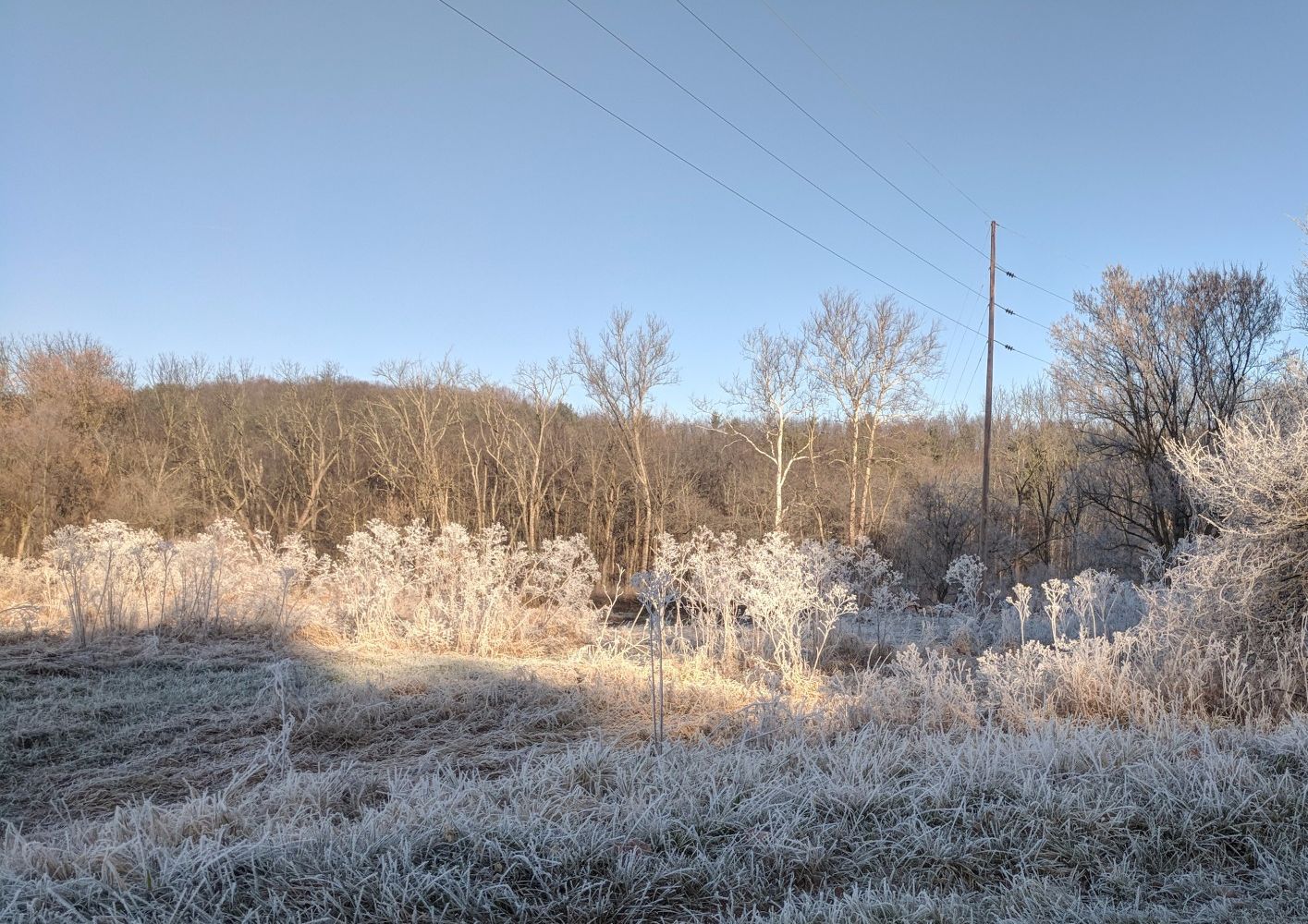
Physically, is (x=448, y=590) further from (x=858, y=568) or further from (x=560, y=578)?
(x=858, y=568)

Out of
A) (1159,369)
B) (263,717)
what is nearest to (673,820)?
(263,717)

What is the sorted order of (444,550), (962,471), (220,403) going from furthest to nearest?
(220,403) < (962,471) < (444,550)

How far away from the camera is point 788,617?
7148mm

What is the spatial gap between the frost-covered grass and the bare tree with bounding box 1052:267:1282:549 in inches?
732

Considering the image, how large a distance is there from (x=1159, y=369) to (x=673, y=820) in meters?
22.5

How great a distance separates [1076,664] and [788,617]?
8.21 feet

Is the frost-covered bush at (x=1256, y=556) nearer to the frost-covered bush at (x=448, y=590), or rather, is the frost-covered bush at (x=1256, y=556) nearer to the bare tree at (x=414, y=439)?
the frost-covered bush at (x=448, y=590)

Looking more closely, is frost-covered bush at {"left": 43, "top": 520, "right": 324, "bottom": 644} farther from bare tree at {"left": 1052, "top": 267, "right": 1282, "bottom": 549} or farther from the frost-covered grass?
bare tree at {"left": 1052, "top": 267, "right": 1282, "bottom": 549}

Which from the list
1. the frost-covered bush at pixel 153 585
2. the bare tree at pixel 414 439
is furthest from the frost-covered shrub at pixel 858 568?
the bare tree at pixel 414 439

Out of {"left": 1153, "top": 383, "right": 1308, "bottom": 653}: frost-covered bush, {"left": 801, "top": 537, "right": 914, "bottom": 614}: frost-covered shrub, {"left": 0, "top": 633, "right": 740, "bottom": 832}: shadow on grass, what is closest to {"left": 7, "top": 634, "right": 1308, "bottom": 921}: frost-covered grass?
{"left": 0, "top": 633, "right": 740, "bottom": 832}: shadow on grass

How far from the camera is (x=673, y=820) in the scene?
118 inches

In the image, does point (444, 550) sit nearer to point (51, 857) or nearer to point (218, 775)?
point (218, 775)

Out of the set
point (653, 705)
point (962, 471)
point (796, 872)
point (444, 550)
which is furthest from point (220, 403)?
point (796, 872)

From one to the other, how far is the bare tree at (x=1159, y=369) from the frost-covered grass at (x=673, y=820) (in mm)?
18600
